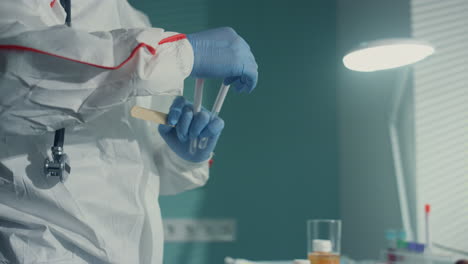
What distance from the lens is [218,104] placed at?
1.11 meters

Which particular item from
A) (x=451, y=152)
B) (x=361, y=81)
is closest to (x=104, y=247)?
(x=451, y=152)

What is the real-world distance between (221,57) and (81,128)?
34cm

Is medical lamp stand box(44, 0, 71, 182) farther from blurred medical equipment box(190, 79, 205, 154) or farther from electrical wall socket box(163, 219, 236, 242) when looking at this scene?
electrical wall socket box(163, 219, 236, 242)

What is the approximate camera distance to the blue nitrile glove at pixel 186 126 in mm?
1049

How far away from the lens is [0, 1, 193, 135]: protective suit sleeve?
0.71 metres

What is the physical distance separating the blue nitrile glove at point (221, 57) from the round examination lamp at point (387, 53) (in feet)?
1.51

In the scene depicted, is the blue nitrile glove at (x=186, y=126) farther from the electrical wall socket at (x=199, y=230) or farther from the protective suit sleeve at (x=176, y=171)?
the electrical wall socket at (x=199, y=230)

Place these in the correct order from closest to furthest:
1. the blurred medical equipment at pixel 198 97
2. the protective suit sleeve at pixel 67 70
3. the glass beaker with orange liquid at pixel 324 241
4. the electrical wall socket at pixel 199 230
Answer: the protective suit sleeve at pixel 67 70, the blurred medical equipment at pixel 198 97, the glass beaker with orange liquid at pixel 324 241, the electrical wall socket at pixel 199 230

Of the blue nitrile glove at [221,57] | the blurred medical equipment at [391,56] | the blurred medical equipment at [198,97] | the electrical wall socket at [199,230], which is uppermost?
the blurred medical equipment at [391,56]

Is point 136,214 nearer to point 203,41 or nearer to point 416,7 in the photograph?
point 203,41

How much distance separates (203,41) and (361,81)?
4.36 feet

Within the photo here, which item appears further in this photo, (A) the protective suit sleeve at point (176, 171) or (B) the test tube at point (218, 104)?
(A) the protective suit sleeve at point (176, 171)

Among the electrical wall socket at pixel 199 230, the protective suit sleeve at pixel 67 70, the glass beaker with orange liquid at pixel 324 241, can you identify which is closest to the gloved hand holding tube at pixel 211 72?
the protective suit sleeve at pixel 67 70

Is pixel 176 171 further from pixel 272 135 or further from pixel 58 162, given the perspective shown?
pixel 272 135
